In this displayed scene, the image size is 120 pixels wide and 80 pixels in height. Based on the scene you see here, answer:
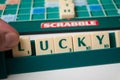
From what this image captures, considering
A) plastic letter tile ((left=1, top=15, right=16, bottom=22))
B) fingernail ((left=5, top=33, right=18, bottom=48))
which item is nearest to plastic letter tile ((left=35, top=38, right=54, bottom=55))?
fingernail ((left=5, top=33, right=18, bottom=48))

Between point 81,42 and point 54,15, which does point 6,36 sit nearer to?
point 81,42

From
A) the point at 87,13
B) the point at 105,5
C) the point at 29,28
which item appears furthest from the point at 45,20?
the point at 105,5

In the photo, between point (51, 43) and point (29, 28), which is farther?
point (29, 28)

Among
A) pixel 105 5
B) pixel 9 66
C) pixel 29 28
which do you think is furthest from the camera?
pixel 105 5

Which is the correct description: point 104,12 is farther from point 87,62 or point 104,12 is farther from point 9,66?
point 9,66

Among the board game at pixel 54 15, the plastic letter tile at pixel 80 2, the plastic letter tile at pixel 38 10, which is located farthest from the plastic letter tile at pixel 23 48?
the plastic letter tile at pixel 80 2

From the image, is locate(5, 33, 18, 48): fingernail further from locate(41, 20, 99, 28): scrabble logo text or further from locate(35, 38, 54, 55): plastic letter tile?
locate(41, 20, 99, 28): scrabble logo text

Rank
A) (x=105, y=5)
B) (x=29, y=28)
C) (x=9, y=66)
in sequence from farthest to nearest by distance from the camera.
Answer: (x=105, y=5) → (x=29, y=28) → (x=9, y=66)

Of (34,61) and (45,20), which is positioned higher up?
(45,20)
